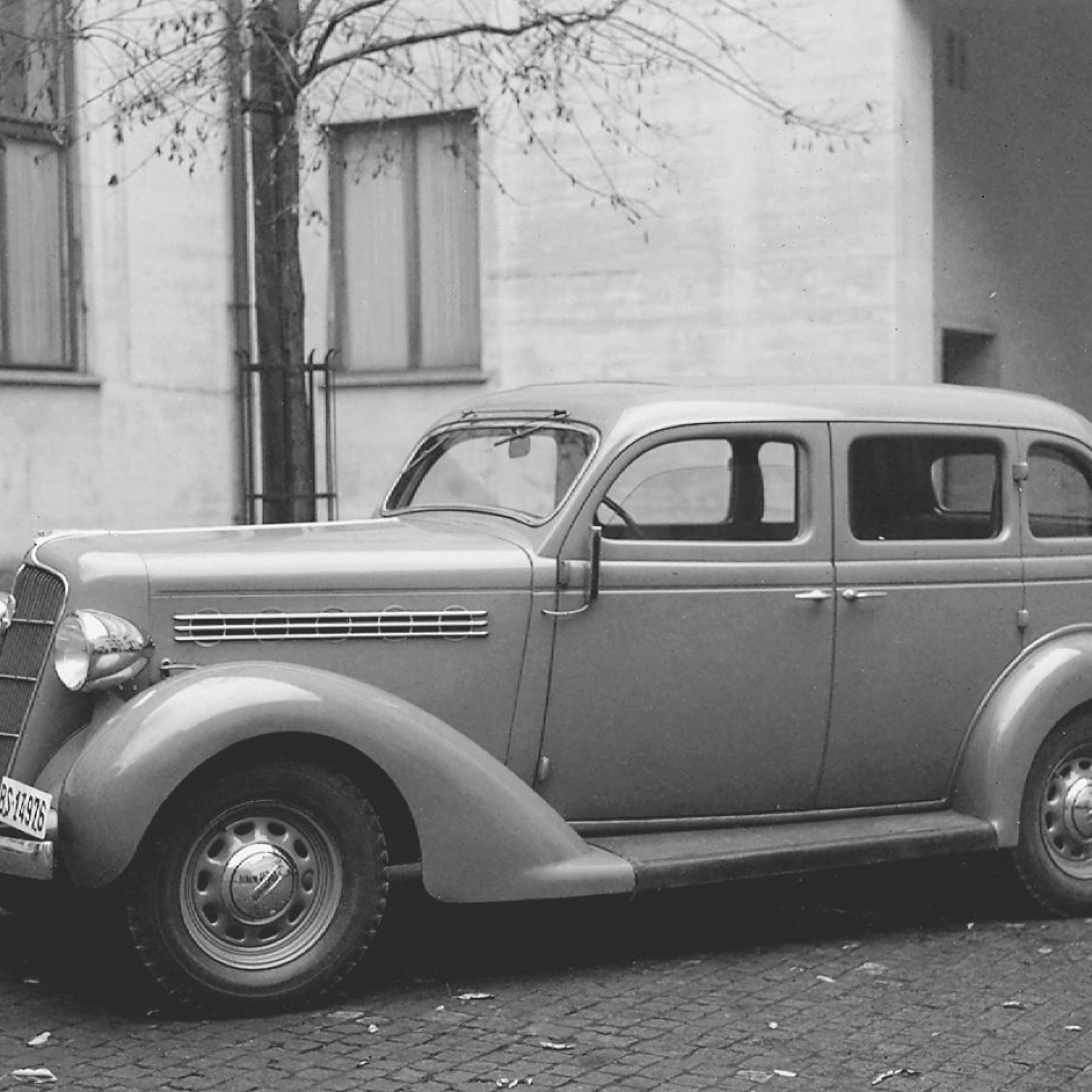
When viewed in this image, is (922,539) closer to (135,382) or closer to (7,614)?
(7,614)

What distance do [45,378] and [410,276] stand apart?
3.14 m

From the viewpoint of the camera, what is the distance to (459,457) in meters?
6.66

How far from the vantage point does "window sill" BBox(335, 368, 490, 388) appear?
48.7ft

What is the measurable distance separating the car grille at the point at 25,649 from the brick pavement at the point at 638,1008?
76 centimetres

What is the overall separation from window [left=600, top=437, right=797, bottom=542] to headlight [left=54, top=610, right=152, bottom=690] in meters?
1.65

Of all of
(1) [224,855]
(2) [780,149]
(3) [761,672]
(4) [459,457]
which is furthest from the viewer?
(2) [780,149]

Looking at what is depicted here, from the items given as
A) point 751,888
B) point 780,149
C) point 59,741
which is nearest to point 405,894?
point 751,888

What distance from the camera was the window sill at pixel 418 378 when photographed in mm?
14844

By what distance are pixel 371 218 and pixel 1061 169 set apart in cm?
544

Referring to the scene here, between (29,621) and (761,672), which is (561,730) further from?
(29,621)

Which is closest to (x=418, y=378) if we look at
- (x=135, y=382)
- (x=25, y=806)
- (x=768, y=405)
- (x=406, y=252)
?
(x=406, y=252)

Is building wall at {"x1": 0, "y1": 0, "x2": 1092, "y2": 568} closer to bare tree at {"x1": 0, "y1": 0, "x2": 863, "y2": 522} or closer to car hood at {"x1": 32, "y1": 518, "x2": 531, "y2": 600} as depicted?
bare tree at {"x1": 0, "y1": 0, "x2": 863, "y2": 522}

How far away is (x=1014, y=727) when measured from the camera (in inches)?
251

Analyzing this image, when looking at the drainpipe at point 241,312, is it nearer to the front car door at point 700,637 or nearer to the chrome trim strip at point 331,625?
the front car door at point 700,637
